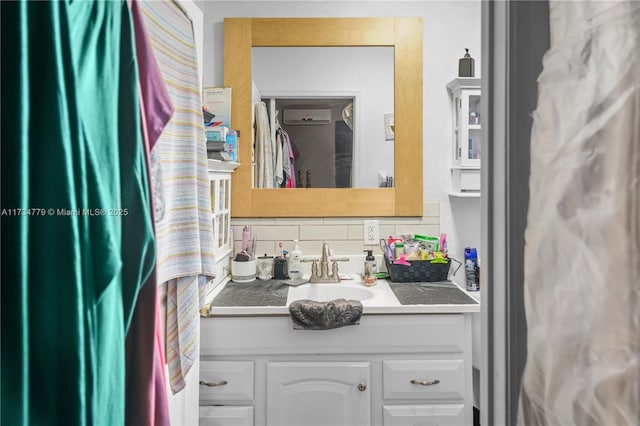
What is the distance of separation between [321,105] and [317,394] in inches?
47.2

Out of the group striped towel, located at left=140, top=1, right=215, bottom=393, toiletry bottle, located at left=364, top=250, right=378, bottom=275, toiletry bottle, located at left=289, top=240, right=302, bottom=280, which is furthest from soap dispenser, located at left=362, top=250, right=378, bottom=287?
striped towel, located at left=140, top=1, right=215, bottom=393

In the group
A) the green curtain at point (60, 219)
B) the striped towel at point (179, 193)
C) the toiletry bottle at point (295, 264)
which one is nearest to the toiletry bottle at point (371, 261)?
the toiletry bottle at point (295, 264)

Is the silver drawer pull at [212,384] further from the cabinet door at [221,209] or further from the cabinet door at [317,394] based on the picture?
the cabinet door at [221,209]

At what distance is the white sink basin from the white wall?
0.79ft

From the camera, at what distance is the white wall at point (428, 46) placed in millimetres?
1995

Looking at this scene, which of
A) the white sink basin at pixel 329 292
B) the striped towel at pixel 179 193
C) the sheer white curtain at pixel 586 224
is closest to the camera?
the sheer white curtain at pixel 586 224

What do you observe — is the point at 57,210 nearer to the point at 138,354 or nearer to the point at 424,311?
the point at 138,354

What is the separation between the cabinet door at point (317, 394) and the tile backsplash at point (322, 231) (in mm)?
629

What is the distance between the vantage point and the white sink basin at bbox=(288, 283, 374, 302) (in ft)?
5.80

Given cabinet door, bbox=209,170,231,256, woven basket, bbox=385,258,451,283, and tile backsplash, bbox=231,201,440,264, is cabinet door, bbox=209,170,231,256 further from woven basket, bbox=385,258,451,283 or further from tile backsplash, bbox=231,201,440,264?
woven basket, bbox=385,258,451,283

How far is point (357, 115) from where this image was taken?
1.98 m

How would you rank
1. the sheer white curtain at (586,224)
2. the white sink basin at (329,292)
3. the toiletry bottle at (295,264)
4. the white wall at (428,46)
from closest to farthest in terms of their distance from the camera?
the sheer white curtain at (586,224), the white sink basin at (329,292), the toiletry bottle at (295,264), the white wall at (428,46)

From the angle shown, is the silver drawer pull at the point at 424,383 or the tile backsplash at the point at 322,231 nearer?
the silver drawer pull at the point at 424,383

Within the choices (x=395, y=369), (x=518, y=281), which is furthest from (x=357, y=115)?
(x=518, y=281)
